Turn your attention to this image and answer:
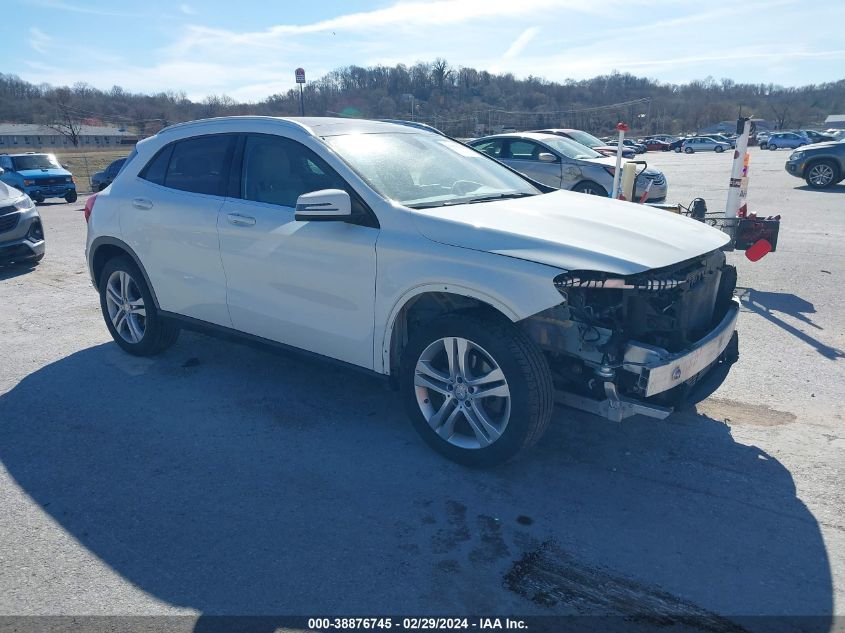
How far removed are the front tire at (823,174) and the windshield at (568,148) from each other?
8.08 m

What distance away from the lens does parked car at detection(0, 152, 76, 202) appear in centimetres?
Result: 2056

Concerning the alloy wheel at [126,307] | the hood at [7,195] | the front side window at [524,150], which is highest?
the front side window at [524,150]

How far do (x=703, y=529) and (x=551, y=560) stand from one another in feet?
2.64

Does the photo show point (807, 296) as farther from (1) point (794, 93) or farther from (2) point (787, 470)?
(1) point (794, 93)

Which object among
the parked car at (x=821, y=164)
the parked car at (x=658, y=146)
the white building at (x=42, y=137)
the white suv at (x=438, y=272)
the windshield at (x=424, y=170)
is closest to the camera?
the white suv at (x=438, y=272)

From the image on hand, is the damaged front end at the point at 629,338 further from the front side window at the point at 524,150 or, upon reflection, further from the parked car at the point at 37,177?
the parked car at the point at 37,177

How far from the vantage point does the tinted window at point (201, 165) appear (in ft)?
15.2

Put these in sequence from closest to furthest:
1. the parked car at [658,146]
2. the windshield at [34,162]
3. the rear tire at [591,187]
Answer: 1. the rear tire at [591,187]
2. the windshield at [34,162]
3. the parked car at [658,146]

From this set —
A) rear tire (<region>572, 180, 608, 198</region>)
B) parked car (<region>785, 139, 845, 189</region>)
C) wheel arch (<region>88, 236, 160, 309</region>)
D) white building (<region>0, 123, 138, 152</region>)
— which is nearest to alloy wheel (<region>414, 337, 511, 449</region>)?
wheel arch (<region>88, 236, 160, 309</region>)

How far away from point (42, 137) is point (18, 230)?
100371 millimetres

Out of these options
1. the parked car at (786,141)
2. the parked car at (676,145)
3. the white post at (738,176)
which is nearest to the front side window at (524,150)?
the white post at (738,176)

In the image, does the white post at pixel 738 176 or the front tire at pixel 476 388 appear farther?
the white post at pixel 738 176

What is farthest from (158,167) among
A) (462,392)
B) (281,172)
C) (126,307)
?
(462,392)

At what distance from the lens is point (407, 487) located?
3.45m
